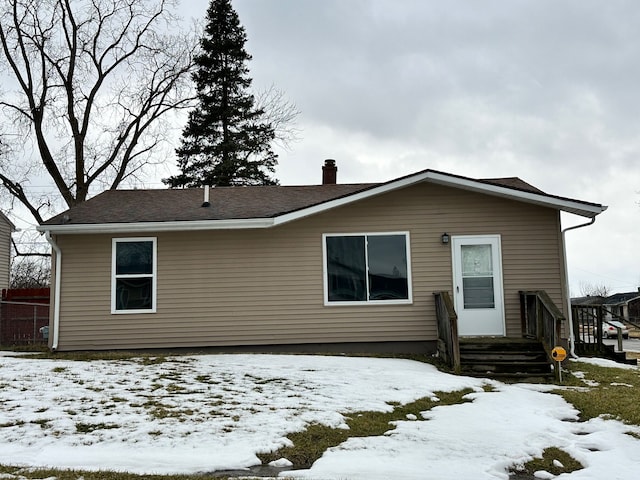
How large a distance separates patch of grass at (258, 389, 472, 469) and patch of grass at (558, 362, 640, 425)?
156 centimetres

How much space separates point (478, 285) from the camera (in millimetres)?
10805

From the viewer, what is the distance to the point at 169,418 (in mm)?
5719

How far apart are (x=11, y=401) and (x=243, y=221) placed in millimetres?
5241

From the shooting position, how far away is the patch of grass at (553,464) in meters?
4.70

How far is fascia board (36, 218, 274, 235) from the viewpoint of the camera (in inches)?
423

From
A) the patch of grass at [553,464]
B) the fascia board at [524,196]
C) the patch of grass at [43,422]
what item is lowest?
the patch of grass at [553,464]

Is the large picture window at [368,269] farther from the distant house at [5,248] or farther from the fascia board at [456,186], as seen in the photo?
the distant house at [5,248]

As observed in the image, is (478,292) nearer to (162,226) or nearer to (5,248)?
(162,226)

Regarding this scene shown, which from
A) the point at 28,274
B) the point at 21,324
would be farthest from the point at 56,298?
the point at 28,274

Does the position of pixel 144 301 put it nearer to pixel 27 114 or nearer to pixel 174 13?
pixel 27 114

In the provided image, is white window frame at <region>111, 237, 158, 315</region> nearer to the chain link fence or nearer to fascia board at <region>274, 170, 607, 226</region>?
fascia board at <region>274, 170, 607, 226</region>

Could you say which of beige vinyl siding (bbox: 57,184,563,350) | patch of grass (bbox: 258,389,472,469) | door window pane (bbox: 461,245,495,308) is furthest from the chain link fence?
patch of grass (bbox: 258,389,472,469)

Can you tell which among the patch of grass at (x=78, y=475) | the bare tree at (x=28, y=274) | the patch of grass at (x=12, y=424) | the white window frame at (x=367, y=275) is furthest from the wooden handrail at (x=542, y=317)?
the bare tree at (x=28, y=274)

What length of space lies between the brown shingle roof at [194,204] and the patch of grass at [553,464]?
6.54 metres
